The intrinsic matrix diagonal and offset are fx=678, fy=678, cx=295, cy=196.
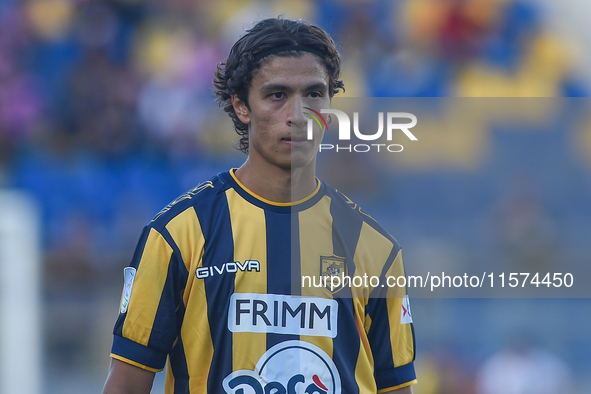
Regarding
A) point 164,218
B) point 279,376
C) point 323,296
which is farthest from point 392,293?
point 164,218

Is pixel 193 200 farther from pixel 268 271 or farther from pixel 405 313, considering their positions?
pixel 405 313

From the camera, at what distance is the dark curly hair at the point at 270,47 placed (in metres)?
2.19

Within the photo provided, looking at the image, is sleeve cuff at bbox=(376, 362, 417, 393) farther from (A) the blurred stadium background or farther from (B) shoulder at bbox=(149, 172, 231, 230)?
(A) the blurred stadium background

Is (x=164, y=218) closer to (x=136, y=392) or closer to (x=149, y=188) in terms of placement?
(x=136, y=392)

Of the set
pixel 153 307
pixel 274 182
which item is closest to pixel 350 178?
pixel 274 182

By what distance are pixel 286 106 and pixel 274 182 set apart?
249 millimetres

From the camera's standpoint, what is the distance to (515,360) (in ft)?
15.5

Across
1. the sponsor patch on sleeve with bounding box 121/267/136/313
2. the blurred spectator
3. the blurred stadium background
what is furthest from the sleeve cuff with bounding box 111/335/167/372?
the blurred spectator

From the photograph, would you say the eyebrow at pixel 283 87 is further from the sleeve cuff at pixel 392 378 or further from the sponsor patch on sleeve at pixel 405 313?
the sleeve cuff at pixel 392 378

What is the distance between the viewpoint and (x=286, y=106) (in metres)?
2.17

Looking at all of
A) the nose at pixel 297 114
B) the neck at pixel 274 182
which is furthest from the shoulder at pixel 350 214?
the nose at pixel 297 114

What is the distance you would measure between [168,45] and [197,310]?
4.80 metres

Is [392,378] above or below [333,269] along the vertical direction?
below

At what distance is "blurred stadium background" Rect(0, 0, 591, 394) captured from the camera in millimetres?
4500
